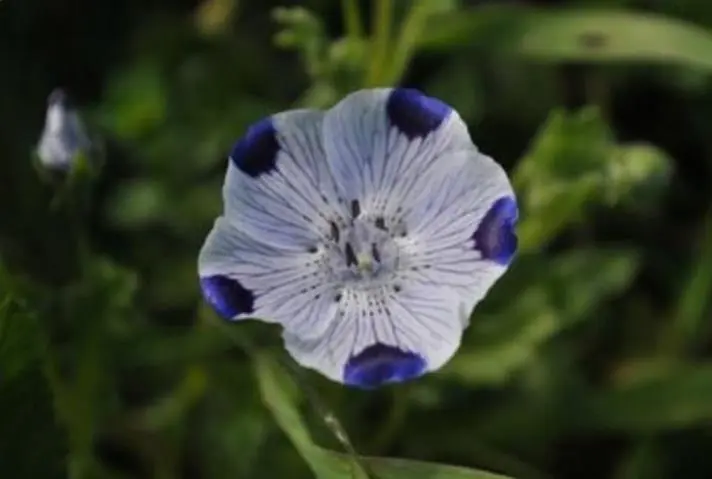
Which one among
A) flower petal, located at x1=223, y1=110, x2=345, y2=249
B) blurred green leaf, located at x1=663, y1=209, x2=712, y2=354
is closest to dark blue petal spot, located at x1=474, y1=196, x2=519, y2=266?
flower petal, located at x1=223, y1=110, x2=345, y2=249

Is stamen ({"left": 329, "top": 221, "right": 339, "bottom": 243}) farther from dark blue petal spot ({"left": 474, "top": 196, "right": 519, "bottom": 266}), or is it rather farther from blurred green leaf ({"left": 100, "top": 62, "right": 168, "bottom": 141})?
blurred green leaf ({"left": 100, "top": 62, "right": 168, "bottom": 141})

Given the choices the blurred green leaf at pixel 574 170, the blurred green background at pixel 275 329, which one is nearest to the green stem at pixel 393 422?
the blurred green background at pixel 275 329

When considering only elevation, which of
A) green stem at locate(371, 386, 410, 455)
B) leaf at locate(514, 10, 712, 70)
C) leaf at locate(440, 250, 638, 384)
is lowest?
green stem at locate(371, 386, 410, 455)

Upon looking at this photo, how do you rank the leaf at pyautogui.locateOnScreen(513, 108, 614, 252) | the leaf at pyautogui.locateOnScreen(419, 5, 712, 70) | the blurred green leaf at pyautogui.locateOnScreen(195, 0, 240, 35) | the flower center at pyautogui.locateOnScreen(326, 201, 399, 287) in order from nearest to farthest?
the flower center at pyautogui.locateOnScreen(326, 201, 399, 287), the leaf at pyautogui.locateOnScreen(513, 108, 614, 252), the leaf at pyautogui.locateOnScreen(419, 5, 712, 70), the blurred green leaf at pyautogui.locateOnScreen(195, 0, 240, 35)

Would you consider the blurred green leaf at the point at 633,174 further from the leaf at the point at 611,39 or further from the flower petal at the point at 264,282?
the flower petal at the point at 264,282

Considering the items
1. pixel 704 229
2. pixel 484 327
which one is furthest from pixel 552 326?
pixel 704 229

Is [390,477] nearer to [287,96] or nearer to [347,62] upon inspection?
[347,62]

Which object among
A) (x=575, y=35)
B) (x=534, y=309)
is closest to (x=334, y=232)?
(x=534, y=309)

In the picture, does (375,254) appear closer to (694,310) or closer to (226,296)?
(226,296)
